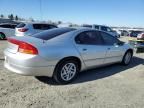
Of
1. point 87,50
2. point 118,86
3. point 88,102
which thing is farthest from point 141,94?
point 87,50

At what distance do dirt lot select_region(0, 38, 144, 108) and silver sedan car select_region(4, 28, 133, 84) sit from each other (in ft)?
1.25

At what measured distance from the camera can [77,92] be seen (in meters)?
4.83

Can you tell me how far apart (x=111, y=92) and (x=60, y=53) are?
159 cm

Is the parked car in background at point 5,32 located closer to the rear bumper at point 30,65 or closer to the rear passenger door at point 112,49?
the rear passenger door at point 112,49

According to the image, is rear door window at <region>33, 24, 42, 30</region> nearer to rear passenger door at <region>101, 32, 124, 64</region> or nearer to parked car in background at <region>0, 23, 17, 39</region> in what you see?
parked car in background at <region>0, 23, 17, 39</region>

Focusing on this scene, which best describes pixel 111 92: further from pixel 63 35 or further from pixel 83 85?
pixel 63 35

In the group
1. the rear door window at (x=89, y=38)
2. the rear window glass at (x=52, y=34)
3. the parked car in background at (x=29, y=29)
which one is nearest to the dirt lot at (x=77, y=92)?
the rear door window at (x=89, y=38)

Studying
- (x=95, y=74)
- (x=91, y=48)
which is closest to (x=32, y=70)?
(x=91, y=48)

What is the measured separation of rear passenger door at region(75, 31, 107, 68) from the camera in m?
5.71

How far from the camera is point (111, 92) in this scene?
4.95 metres

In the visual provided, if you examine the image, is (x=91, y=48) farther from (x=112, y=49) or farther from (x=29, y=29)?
(x=29, y=29)

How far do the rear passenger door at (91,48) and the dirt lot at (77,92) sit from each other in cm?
50

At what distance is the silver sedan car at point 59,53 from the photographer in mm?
4793

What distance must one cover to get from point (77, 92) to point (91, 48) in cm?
162
